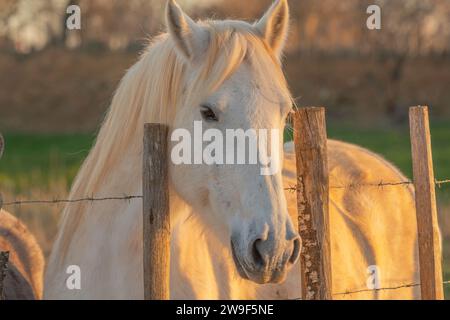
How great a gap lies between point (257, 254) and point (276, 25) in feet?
4.27

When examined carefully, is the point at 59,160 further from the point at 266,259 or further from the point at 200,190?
the point at 266,259

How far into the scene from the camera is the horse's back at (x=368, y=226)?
5.32 metres

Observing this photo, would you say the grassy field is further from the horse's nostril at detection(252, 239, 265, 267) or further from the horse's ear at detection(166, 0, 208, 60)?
the horse's nostril at detection(252, 239, 265, 267)

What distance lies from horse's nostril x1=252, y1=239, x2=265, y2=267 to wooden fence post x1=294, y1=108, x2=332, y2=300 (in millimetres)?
422

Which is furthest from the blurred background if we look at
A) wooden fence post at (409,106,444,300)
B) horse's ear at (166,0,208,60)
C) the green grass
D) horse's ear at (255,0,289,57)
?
horse's ear at (166,0,208,60)

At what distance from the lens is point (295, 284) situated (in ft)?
16.2

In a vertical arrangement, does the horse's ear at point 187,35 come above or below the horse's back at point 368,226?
Result: above

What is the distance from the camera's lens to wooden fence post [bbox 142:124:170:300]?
138 inches

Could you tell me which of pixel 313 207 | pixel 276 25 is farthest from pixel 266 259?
pixel 276 25

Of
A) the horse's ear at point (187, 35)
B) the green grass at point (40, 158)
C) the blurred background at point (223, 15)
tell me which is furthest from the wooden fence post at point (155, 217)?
the blurred background at point (223, 15)

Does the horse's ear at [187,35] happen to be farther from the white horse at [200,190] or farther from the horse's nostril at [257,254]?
the horse's nostril at [257,254]
